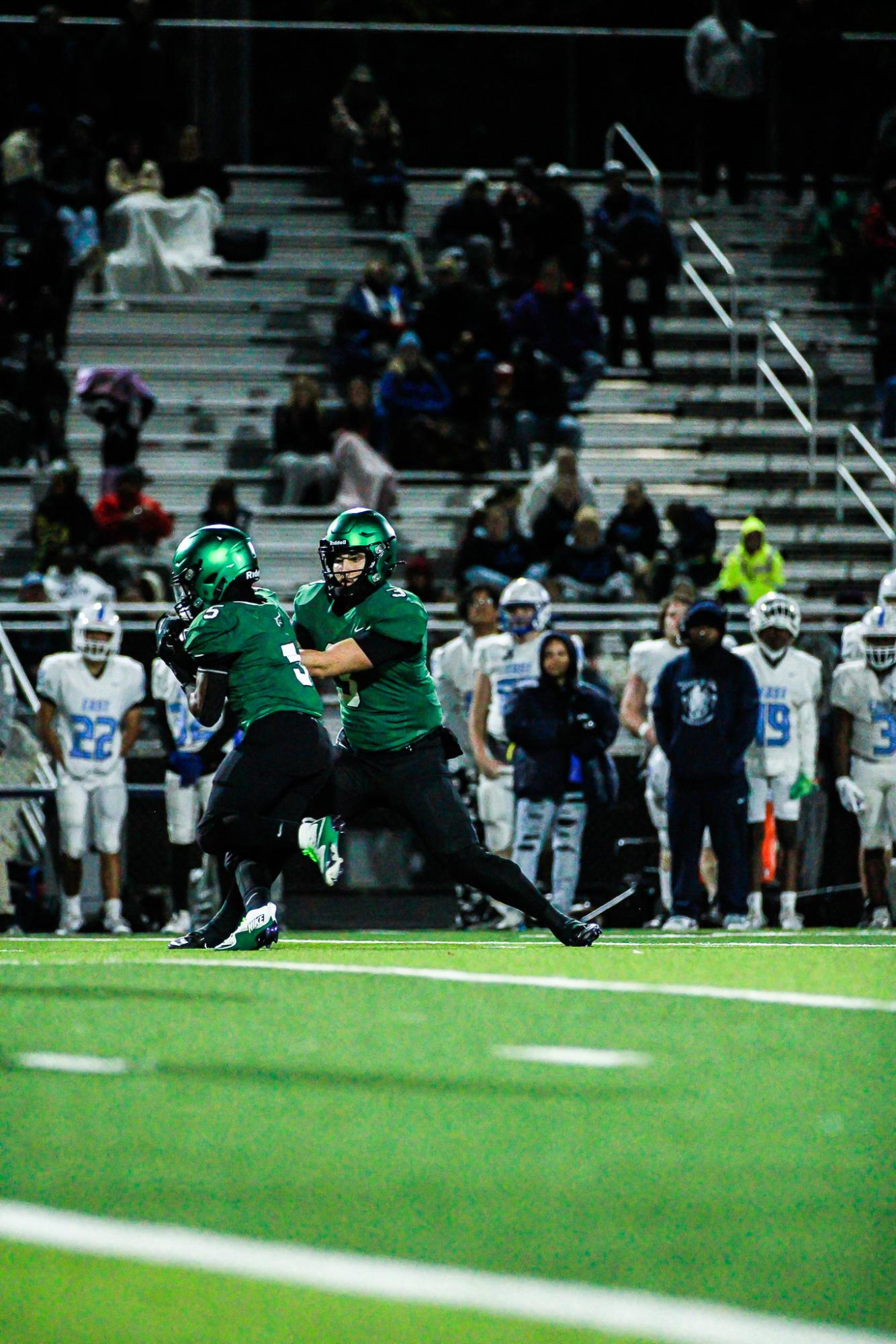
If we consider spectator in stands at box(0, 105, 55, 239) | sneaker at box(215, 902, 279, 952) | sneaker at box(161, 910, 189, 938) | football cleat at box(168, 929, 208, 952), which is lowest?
sneaker at box(161, 910, 189, 938)

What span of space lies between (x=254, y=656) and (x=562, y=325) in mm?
12690

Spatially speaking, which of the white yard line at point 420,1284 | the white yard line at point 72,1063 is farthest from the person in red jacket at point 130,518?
the white yard line at point 420,1284

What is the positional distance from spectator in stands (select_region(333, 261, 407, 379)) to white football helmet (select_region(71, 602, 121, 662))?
6.24 meters

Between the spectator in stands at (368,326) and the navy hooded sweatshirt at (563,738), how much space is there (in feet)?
23.2

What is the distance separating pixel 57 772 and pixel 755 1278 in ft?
39.3

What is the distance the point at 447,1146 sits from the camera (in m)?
4.73

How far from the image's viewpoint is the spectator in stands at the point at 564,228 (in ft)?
73.0

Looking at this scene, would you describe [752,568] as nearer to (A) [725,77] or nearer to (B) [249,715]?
(A) [725,77]

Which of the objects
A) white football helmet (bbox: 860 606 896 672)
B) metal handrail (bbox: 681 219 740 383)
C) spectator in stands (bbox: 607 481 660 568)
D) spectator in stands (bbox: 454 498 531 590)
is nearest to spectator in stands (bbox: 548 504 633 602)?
spectator in stands (bbox: 454 498 531 590)

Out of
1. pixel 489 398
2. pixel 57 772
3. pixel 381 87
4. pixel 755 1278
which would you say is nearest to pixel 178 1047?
pixel 755 1278

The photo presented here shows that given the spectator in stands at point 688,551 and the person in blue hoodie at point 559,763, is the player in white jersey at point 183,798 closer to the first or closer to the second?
the person in blue hoodie at point 559,763

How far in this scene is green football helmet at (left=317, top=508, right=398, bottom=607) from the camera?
32.3ft

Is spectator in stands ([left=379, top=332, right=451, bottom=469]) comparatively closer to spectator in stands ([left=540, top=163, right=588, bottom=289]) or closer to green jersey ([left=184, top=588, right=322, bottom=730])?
spectator in stands ([left=540, top=163, right=588, bottom=289])

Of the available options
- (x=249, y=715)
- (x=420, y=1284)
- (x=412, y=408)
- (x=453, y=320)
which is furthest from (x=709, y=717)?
(x=420, y=1284)
